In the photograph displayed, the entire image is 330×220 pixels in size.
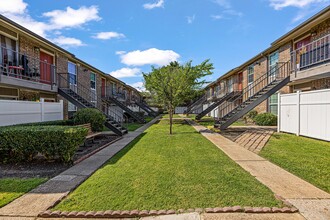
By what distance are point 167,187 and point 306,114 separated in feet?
31.0

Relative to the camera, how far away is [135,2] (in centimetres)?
1344

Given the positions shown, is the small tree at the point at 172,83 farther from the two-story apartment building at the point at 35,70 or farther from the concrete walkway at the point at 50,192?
the concrete walkway at the point at 50,192

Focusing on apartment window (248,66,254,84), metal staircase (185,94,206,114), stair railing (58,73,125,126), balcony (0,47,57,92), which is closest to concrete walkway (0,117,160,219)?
balcony (0,47,57,92)

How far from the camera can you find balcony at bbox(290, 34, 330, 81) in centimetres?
1065

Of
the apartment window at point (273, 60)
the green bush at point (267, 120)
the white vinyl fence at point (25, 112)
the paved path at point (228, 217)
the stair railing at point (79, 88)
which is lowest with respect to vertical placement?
the paved path at point (228, 217)

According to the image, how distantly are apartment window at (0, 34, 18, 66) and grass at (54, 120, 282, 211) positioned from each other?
7.76 metres

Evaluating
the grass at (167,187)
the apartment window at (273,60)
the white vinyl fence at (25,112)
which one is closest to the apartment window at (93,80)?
the white vinyl fence at (25,112)

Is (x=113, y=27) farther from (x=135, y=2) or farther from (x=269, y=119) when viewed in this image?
(x=269, y=119)

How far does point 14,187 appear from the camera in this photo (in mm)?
4828

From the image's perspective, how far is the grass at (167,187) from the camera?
389cm

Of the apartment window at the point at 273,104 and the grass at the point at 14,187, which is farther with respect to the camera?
the apartment window at the point at 273,104

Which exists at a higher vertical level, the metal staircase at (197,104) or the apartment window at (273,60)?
the apartment window at (273,60)

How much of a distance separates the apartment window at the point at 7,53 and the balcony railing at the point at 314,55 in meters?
14.7

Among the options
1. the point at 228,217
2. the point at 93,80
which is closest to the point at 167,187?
the point at 228,217
